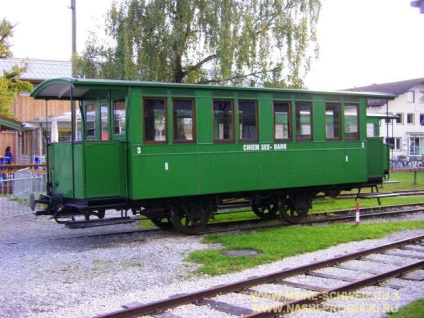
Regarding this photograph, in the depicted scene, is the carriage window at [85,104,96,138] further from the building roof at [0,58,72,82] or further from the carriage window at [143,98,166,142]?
the building roof at [0,58,72,82]

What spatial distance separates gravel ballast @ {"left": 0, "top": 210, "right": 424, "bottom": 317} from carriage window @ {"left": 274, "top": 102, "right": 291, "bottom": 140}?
318cm

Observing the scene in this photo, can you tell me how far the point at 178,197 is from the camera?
11391 millimetres

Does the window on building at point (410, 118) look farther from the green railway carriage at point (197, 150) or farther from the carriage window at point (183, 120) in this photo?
the carriage window at point (183, 120)

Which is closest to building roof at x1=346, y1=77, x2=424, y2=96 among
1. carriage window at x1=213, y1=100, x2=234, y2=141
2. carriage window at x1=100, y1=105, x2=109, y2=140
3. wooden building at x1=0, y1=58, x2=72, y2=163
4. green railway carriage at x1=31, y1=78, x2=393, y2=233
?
wooden building at x1=0, y1=58, x2=72, y2=163

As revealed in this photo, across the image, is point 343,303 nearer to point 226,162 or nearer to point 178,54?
point 226,162

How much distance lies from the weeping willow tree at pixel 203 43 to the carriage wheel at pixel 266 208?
6390 millimetres

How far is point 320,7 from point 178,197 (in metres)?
12.4

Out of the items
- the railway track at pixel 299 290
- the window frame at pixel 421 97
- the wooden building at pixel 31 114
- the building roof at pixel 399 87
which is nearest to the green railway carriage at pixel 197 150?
the railway track at pixel 299 290

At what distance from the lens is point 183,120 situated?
11.3 m

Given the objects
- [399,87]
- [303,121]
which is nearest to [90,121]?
[303,121]

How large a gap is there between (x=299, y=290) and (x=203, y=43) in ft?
43.9

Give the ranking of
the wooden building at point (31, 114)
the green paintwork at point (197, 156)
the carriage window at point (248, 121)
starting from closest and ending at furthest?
the green paintwork at point (197, 156) < the carriage window at point (248, 121) < the wooden building at point (31, 114)

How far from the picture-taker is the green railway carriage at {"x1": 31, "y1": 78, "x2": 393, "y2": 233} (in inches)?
418

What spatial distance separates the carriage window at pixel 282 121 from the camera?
12.6 meters
